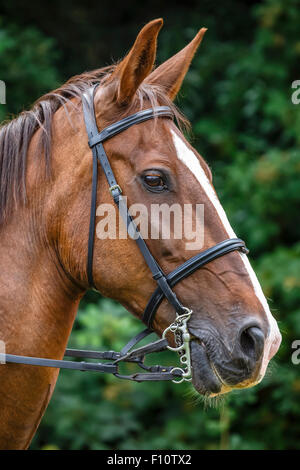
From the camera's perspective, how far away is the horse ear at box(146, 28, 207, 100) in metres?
2.30

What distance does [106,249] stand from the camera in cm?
201

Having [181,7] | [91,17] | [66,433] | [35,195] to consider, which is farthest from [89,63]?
[35,195]

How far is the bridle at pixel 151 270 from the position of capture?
6.27 feet

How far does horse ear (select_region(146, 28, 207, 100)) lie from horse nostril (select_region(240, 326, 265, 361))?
3.70 ft

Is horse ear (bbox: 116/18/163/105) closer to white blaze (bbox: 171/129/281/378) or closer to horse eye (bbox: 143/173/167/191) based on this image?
white blaze (bbox: 171/129/281/378)

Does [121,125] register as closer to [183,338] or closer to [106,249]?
[106,249]

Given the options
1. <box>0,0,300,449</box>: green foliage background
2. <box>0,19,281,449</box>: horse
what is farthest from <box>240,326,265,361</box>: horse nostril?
<box>0,0,300,449</box>: green foliage background

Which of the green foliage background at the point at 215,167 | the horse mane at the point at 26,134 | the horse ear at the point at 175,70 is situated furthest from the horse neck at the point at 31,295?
the green foliage background at the point at 215,167

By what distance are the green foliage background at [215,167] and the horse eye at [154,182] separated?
2.71m

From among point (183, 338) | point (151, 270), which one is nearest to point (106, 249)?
point (151, 270)

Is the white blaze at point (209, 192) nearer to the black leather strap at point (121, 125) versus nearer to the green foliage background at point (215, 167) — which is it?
the black leather strap at point (121, 125)

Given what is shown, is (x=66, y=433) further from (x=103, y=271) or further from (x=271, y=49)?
(x=271, y=49)

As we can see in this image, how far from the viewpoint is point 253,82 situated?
20.3 feet
